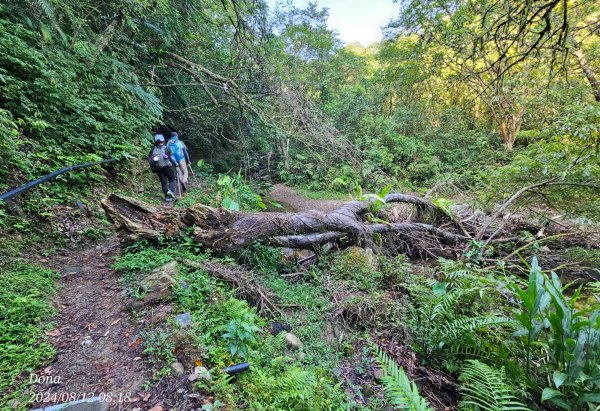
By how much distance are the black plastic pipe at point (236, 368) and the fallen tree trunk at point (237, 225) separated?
2009mm

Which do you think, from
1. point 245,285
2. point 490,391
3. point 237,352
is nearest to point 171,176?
point 245,285

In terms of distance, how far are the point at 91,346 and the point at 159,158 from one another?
4959 mm

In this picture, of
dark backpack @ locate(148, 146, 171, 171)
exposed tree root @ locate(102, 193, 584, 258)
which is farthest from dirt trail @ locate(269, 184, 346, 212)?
dark backpack @ locate(148, 146, 171, 171)

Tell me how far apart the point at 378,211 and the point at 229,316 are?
14.1 ft

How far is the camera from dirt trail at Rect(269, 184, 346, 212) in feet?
34.0

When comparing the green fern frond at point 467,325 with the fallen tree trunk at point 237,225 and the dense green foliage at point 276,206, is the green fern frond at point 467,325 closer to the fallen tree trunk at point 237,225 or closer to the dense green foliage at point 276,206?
the dense green foliage at point 276,206

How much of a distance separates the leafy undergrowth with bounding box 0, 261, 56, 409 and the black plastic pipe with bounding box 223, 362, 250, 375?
1.30 meters

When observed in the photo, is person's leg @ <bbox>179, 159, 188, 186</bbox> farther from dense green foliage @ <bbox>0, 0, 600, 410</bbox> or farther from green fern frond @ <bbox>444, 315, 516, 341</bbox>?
green fern frond @ <bbox>444, 315, 516, 341</bbox>

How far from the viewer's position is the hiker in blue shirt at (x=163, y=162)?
6445 millimetres

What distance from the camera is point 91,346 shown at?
233 cm

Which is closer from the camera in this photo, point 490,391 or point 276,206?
point 490,391

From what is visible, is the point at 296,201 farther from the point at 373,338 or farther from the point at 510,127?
the point at 510,127

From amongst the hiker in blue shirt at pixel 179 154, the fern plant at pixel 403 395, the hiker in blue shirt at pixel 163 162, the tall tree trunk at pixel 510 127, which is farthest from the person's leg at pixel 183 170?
the tall tree trunk at pixel 510 127

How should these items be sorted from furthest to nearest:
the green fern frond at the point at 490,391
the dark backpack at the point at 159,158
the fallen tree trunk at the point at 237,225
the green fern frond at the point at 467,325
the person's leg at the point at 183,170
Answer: the person's leg at the point at 183,170
the dark backpack at the point at 159,158
the fallen tree trunk at the point at 237,225
the green fern frond at the point at 467,325
the green fern frond at the point at 490,391
